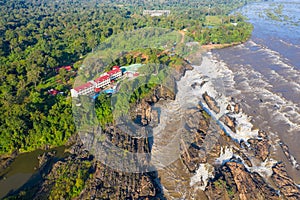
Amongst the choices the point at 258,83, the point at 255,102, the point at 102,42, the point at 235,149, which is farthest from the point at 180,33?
the point at 235,149

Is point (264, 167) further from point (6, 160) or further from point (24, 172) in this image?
point (6, 160)

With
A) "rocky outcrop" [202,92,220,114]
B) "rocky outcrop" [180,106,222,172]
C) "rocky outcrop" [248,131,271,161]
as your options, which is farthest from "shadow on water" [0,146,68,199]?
"rocky outcrop" [248,131,271,161]

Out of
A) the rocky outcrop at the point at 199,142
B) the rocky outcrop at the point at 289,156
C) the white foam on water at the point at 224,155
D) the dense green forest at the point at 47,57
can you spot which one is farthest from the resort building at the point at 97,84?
the rocky outcrop at the point at 289,156

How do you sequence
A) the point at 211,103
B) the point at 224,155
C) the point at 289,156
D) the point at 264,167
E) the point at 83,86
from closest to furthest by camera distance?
the point at 264,167 < the point at 289,156 < the point at 224,155 < the point at 83,86 < the point at 211,103

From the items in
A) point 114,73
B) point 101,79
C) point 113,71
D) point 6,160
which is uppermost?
point 101,79

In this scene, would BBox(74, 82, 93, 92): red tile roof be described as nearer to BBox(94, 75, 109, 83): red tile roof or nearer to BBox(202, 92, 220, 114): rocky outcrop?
BBox(94, 75, 109, 83): red tile roof

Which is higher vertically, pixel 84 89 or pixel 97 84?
pixel 84 89

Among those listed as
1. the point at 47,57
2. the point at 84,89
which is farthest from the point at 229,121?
the point at 47,57
